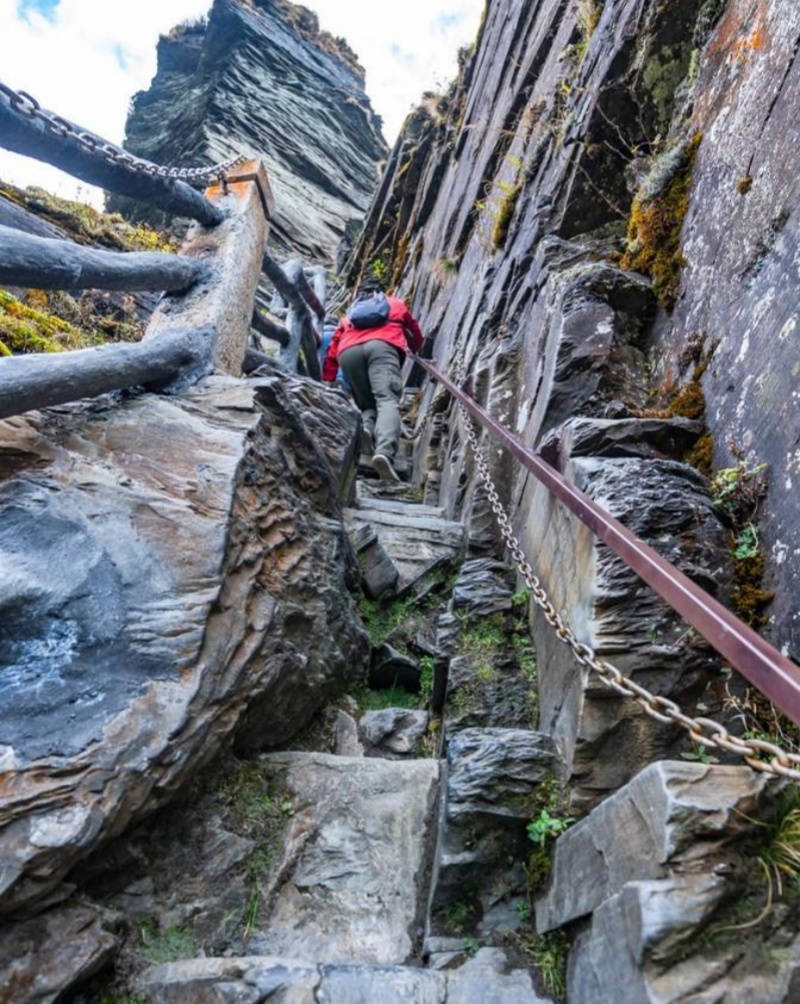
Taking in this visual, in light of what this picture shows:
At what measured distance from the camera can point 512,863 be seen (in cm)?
236

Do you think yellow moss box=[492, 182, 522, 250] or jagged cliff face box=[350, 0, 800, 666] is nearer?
jagged cliff face box=[350, 0, 800, 666]

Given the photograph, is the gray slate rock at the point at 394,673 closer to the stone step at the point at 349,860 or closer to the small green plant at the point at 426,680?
the small green plant at the point at 426,680

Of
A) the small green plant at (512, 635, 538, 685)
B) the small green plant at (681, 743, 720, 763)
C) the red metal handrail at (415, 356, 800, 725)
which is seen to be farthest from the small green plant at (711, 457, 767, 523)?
the small green plant at (512, 635, 538, 685)

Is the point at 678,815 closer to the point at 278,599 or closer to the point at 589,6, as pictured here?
the point at 278,599

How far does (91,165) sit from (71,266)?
4.99ft

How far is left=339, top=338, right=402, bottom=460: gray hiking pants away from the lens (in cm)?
843

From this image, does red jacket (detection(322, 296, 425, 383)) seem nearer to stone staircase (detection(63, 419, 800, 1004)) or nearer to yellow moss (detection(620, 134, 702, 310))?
yellow moss (detection(620, 134, 702, 310))

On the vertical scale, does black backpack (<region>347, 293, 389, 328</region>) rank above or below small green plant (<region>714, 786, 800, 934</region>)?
above

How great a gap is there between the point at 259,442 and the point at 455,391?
2607 millimetres

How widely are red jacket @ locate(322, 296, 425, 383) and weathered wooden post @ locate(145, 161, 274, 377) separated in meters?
2.26

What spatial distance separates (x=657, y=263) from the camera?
4562 millimetres

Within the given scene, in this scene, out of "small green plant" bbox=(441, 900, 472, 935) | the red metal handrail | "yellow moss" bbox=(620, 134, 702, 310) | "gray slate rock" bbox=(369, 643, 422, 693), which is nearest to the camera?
the red metal handrail

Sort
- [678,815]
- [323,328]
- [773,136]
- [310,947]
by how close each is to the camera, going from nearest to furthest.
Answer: [678,815]
[310,947]
[773,136]
[323,328]

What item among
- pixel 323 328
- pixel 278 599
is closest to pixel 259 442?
pixel 278 599
